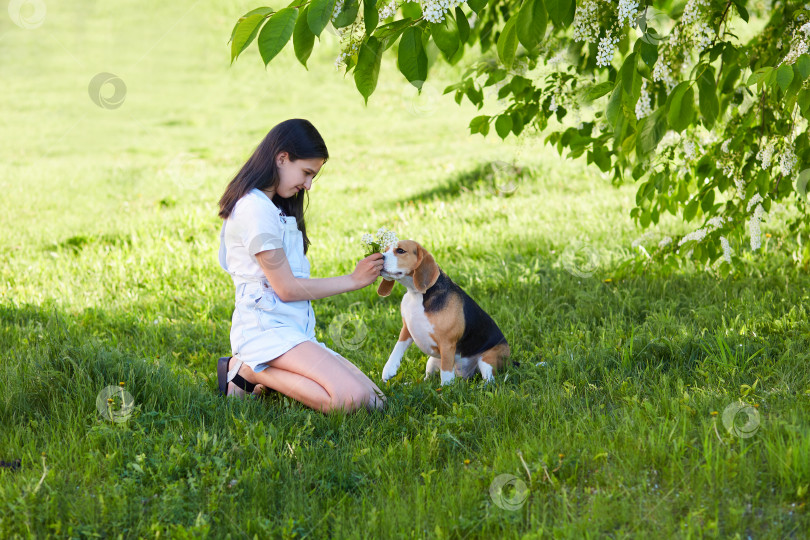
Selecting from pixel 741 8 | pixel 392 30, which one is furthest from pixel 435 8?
pixel 741 8

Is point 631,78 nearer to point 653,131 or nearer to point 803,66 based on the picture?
point 653,131

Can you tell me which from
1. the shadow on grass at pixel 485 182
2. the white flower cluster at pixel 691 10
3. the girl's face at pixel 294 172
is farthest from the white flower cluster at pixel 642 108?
the shadow on grass at pixel 485 182

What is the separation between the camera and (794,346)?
15.0 feet

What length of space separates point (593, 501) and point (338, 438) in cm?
149

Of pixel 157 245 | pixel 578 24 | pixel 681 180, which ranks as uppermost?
pixel 578 24

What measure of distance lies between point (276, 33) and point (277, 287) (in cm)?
224

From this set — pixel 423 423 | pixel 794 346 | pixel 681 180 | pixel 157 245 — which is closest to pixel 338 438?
pixel 423 423

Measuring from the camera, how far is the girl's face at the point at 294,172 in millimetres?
4449

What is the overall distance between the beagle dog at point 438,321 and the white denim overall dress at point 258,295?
2.13ft

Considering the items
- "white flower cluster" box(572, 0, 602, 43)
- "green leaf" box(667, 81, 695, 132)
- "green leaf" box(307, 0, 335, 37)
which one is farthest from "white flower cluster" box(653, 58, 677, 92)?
"green leaf" box(307, 0, 335, 37)

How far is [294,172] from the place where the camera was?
4469 mm

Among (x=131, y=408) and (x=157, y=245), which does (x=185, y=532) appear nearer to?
(x=131, y=408)

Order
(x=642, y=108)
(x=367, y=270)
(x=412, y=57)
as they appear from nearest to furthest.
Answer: (x=412, y=57), (x=642, y=108), (x=367, y=270)

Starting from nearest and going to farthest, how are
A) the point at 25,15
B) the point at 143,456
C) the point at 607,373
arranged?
the point at 143,456
the point at 607,373
the point at 25,15
